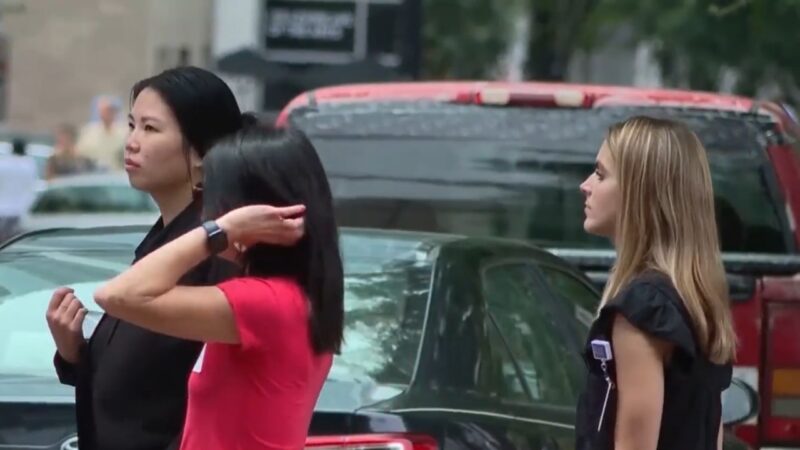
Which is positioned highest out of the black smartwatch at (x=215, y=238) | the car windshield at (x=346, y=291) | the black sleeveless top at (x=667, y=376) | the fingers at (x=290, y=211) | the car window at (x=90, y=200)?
the fingers at (x=290, y=211)

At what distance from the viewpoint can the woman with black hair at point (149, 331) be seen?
3.76 m

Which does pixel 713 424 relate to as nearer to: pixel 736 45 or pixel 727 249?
pixel 727 249

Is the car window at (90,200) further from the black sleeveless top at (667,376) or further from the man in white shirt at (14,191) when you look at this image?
the black sleeveless top at (667,376)

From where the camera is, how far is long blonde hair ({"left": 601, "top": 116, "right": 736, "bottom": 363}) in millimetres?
3770

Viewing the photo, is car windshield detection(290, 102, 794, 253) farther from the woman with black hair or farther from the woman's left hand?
the woman's left hand

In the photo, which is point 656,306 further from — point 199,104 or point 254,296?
point 199,104

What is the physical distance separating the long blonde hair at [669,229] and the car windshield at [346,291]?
3.04 feet

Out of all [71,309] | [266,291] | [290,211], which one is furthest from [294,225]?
[71,309]

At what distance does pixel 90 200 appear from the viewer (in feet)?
58.1

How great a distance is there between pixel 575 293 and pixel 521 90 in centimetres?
161

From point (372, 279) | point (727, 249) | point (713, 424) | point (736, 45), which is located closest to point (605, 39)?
point (736, 45)

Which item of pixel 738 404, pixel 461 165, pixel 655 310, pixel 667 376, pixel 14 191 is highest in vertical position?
pixel 655 310

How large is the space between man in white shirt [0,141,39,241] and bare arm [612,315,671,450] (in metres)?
14.4

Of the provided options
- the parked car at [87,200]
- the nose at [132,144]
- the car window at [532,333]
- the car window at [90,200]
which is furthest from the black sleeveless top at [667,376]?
the car window at [90,200]
